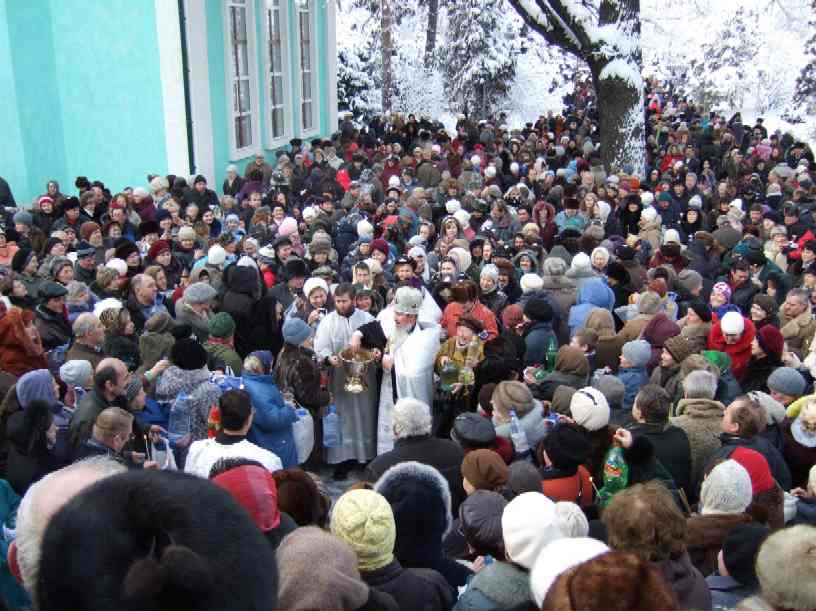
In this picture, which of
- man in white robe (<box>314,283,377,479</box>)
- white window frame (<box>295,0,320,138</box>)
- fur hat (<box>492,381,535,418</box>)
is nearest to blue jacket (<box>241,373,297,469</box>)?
man in white robe (<box>314,283,377,479</box>)

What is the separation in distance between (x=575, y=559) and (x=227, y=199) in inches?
399

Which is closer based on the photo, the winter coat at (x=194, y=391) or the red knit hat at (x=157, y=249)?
the winter coat at (x=194, y=391)

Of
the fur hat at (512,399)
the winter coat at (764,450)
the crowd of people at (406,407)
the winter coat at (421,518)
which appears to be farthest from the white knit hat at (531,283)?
the winter coat at (421,518)

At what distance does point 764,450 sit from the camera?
14.8 ft

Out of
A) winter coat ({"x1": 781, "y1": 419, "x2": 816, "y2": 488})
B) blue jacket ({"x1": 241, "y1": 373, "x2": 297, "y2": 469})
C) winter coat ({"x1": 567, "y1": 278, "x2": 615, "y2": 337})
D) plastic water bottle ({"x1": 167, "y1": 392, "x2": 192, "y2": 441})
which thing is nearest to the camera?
winter coat ({"x1": 781, "y1": 419, "x2": 816, "y2": 488})

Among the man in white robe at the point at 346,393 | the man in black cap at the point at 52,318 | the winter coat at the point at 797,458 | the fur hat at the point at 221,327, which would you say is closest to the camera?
the winter coat at the point at 797,458

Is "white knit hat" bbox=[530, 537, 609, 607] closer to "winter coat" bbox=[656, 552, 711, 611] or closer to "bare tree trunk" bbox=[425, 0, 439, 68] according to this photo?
"winter coat" bbox=[656, 552, 711, 611]

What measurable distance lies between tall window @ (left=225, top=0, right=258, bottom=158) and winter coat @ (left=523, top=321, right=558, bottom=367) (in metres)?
11.0

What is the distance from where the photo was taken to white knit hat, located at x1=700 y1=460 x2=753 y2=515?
12.3 feet

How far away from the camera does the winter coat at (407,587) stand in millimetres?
3123

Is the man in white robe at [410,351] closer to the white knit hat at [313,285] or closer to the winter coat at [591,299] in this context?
the white knit hat at [313,285]

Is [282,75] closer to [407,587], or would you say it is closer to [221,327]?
[221,327]

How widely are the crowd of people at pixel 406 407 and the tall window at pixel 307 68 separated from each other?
8843 mm

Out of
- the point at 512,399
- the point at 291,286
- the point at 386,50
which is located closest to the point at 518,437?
the point at 512,399
